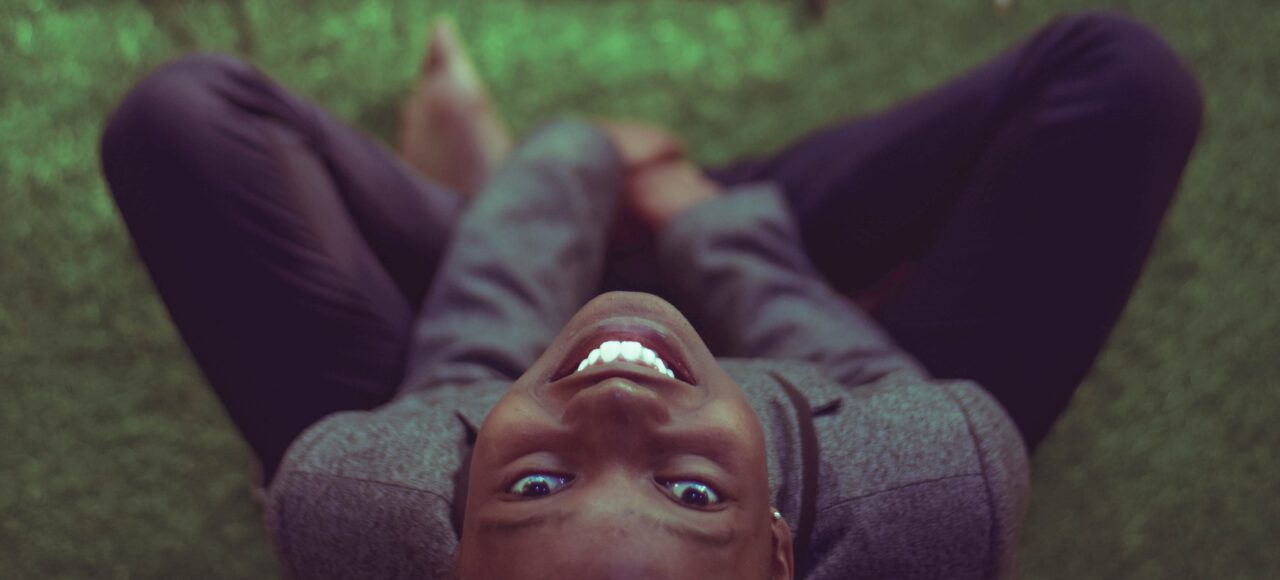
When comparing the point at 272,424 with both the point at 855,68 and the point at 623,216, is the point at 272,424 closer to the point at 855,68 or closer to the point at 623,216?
the point at 623,216

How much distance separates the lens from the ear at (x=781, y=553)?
1.90 ft

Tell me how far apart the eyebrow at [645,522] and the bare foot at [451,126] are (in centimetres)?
74

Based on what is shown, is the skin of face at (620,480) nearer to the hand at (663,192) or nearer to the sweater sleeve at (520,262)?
the sweater sleeve at (520,262)

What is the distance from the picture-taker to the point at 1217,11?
4.67 ft

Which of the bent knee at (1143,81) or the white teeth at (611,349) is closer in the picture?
the white teeth at (611,349)

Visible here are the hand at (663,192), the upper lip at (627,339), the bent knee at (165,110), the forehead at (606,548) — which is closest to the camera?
the forehead at (606,548)

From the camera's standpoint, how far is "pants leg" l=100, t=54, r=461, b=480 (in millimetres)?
781

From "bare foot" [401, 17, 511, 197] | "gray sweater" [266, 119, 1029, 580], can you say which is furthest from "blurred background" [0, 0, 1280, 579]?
"gray sweater" [266, 119, 1029, 580]

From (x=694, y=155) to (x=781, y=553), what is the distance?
91 centimetres

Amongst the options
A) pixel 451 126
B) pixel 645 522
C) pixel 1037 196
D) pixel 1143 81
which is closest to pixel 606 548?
pixel 645 522

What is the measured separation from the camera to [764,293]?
90cm

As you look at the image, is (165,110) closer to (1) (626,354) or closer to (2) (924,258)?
(1) (626,354)

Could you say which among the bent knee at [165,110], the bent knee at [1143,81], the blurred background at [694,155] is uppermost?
the bent knee at [165,110]

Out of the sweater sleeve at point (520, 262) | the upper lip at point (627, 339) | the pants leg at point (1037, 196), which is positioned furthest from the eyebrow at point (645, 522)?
the pants leg at point (1037, 196)
